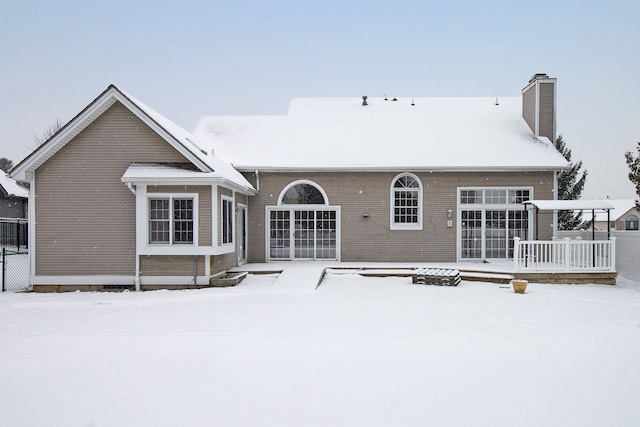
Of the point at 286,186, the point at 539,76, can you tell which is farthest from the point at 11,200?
the point at 539,76

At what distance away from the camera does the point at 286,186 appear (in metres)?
16.4

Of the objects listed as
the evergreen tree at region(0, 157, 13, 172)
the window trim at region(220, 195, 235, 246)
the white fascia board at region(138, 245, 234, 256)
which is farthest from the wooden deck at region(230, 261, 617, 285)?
the evergreen tree at region(0, 157, 13, 172)

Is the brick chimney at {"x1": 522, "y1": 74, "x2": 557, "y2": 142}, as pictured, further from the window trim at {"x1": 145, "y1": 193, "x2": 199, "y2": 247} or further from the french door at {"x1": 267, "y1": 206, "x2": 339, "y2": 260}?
the window trim at {"x1": 145, "y1": 193, "x2": 199, "y2": 247}

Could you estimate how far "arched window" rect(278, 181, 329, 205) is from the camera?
16.4 m

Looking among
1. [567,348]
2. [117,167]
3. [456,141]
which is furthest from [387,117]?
[567,348]

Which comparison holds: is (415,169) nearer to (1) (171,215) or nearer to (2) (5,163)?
(1) (171,215)

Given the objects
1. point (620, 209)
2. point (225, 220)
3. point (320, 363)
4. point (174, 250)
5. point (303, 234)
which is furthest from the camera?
point (620, 209)

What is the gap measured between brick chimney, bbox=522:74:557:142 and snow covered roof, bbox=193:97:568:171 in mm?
473

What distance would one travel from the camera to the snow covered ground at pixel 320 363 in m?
4.52

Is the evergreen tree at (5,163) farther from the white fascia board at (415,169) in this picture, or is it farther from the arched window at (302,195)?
the arched window at (302,195)

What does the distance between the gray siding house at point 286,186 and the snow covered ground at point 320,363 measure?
2372 mm

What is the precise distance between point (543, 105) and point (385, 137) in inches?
247

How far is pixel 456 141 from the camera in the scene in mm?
17484

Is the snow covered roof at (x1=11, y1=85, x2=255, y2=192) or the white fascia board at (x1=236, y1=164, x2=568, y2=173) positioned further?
the white fascia board at (x1=236, y1=164, x2=568, y2=173)
